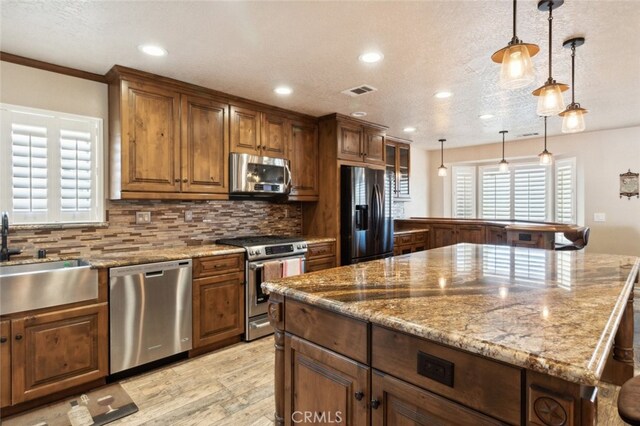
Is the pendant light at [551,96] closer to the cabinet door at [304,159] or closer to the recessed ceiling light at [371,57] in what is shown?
the recessed ceiling light at [371,57]

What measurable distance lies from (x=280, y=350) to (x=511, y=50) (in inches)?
65.2

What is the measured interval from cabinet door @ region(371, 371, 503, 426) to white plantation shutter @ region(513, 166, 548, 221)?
226 inches

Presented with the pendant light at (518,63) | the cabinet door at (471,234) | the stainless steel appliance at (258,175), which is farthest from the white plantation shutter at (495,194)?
the pendant light at (518,63)

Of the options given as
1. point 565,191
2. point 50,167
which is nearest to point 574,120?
point 50,167

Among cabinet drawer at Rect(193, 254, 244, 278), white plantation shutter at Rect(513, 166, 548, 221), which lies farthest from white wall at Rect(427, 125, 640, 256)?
cabinet drawer at Rect(193, 254, 244, 278)

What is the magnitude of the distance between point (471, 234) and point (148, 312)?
4.77 m

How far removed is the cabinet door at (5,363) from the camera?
2.02m

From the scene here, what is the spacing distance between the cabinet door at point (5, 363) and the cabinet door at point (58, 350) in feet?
0.07

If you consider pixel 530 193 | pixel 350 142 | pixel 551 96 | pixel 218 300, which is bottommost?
pixel 218 300

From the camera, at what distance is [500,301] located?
4.20 feet

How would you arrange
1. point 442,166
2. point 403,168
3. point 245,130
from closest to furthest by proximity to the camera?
point 245,130 → point 442,166 → point 403,168

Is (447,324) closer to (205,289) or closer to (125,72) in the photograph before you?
(205,289)

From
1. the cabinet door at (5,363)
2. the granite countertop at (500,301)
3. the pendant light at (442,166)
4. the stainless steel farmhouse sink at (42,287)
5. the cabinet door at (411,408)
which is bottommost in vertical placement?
the cabinet door at (5,363)

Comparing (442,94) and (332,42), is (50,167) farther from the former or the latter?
(442,94)
